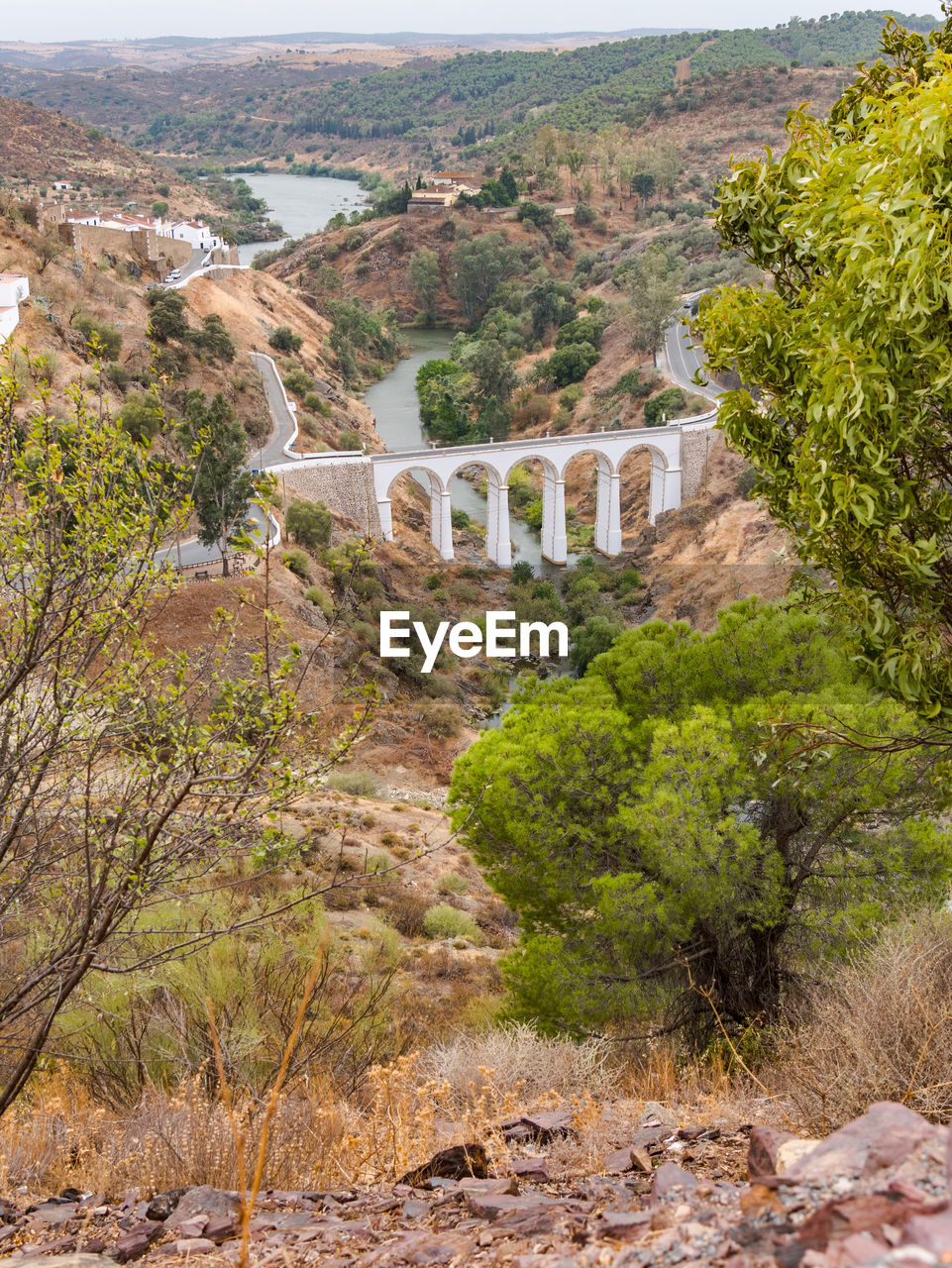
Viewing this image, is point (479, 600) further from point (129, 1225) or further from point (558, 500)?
point (129, 1225)

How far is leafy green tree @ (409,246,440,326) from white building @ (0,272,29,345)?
125 feet

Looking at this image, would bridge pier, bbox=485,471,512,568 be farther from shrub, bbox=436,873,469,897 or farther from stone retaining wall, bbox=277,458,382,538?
shrub, bbox=436,873,469,897

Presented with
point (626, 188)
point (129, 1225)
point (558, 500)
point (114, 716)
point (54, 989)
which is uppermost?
point (626, 188)

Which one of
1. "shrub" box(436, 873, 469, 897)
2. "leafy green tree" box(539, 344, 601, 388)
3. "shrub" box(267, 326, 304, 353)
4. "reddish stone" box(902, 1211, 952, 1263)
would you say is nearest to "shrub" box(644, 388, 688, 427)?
"leafy green tree" box(539, 344, 601, 388)

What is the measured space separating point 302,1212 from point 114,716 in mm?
2284

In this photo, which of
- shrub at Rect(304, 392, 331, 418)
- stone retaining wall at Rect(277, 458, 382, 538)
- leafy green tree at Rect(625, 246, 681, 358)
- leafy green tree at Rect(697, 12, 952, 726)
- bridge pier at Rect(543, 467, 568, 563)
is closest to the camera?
leafy green tree at Rect(697, 12, 952, 726)

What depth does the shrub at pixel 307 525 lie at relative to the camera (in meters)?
30.6

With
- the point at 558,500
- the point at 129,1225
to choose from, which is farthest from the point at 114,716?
the point at 558,500

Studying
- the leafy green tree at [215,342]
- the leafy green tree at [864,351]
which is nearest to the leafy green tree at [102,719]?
the leafy green tree at [864,351]

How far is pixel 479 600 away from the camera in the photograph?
35.1 metres

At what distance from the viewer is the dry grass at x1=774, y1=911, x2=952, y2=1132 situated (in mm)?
3744

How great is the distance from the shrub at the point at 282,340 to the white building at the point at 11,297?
570 inches

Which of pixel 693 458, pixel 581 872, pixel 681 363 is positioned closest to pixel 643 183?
pixel 681 363

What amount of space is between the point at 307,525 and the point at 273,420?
36.1 feet
